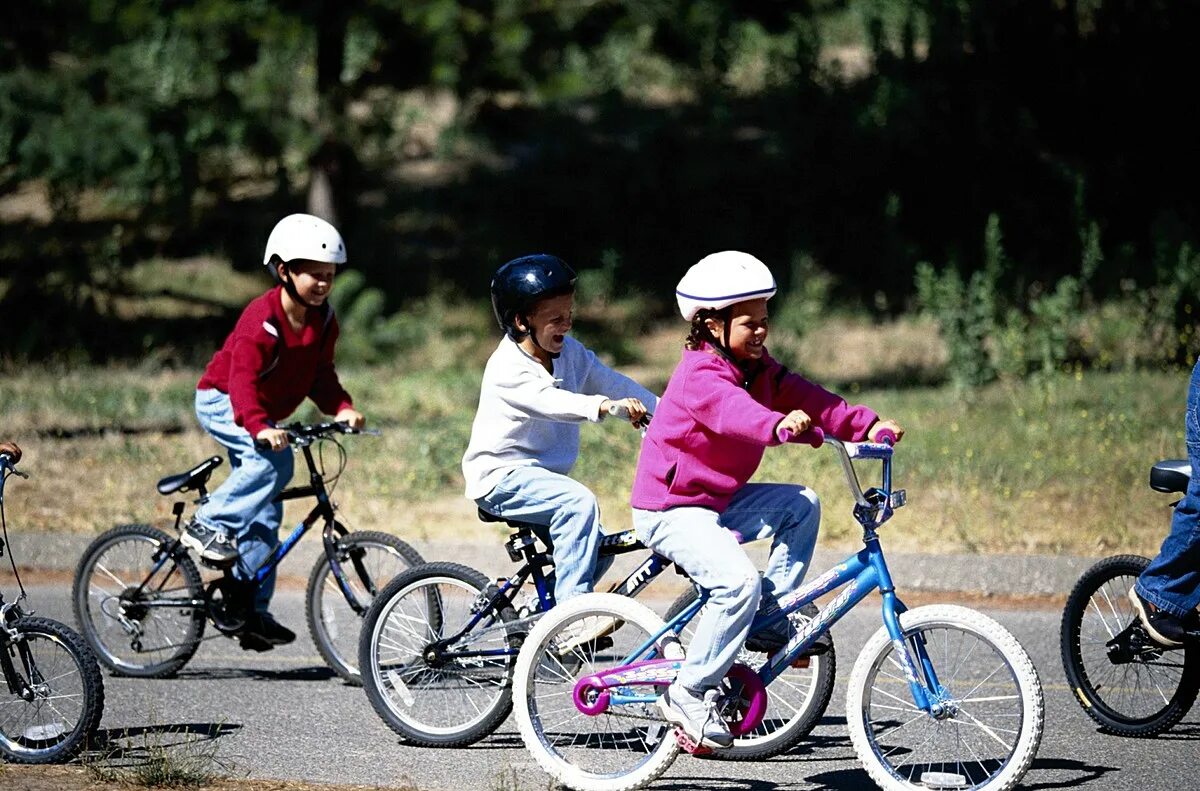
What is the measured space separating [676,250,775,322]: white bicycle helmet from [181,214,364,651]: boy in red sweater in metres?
2.13

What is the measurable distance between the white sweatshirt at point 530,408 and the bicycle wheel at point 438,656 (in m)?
0.40

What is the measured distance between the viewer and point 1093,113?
19.4 metres

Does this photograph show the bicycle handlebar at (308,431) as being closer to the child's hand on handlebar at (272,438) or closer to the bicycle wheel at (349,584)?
the child's hand on handlebar at (272,438)

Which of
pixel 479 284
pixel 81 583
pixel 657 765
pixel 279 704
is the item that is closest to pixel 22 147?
pixel 479 284

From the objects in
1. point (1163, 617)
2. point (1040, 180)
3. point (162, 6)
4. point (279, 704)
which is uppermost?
point (162, 6)

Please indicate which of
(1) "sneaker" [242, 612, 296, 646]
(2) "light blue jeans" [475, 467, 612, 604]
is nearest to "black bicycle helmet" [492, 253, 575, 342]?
(2) "light blue jeans" [475, 467, 612, 604]

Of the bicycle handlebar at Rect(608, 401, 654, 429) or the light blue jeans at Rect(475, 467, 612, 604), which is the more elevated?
the bicycle handlebar at Rect(608, 401, 654, 429)

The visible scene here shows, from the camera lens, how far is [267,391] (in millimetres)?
7039

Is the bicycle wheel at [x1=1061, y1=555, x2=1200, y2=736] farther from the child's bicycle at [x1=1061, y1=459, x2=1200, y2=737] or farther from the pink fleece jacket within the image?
the pink fleece jacket

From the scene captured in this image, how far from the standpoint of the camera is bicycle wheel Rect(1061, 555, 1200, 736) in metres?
5.96

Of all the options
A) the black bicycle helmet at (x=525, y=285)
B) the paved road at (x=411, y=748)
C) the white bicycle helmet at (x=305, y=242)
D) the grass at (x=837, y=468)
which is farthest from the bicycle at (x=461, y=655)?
the grass at (x=837, y=468)

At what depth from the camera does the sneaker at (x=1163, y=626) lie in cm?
580

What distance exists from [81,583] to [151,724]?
1.39m

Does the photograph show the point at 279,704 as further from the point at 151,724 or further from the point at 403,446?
the point at 403,446
